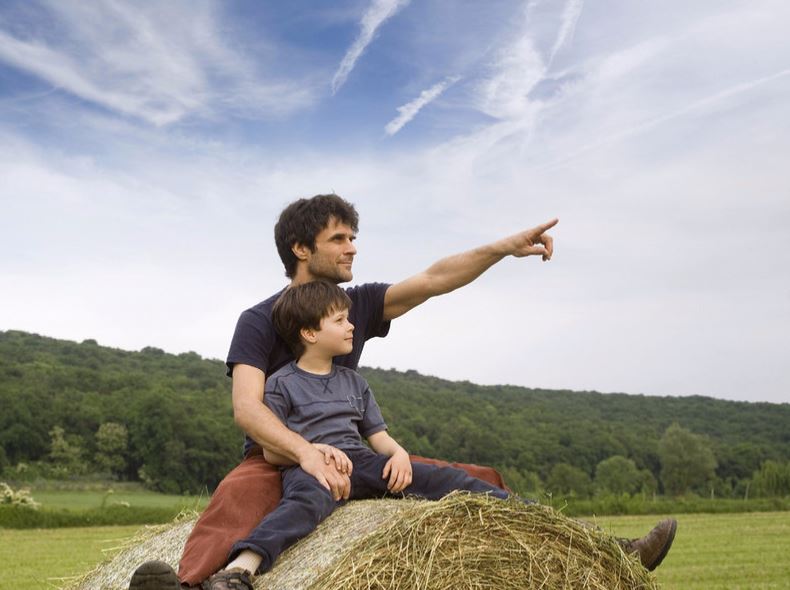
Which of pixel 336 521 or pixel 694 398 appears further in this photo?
pixel 694 398

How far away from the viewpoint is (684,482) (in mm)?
63312

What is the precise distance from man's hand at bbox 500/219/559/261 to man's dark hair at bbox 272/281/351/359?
0.90 meters

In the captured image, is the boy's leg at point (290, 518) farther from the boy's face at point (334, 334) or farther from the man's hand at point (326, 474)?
the boy's face at point (334, 334)

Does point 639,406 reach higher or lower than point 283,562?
higher

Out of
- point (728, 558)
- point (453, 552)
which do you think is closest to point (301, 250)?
point (453, 552)

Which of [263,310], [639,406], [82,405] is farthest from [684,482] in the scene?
[263,310]

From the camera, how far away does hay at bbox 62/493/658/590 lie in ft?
11.9

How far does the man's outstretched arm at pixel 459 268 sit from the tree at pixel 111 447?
46.3m

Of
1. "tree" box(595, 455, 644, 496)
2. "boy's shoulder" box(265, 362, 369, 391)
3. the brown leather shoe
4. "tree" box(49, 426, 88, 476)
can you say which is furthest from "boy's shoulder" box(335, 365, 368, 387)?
"tree" box(595, 455, 644, 496)

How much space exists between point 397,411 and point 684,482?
25.8 metres

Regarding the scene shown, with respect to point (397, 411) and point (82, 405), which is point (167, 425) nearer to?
point (82, 405)

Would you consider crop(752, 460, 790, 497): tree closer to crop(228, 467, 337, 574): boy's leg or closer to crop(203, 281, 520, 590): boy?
crop(203, 281, 520, 590): boy

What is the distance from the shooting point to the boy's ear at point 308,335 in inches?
164

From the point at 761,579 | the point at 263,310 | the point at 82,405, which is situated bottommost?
the point at 761,579
